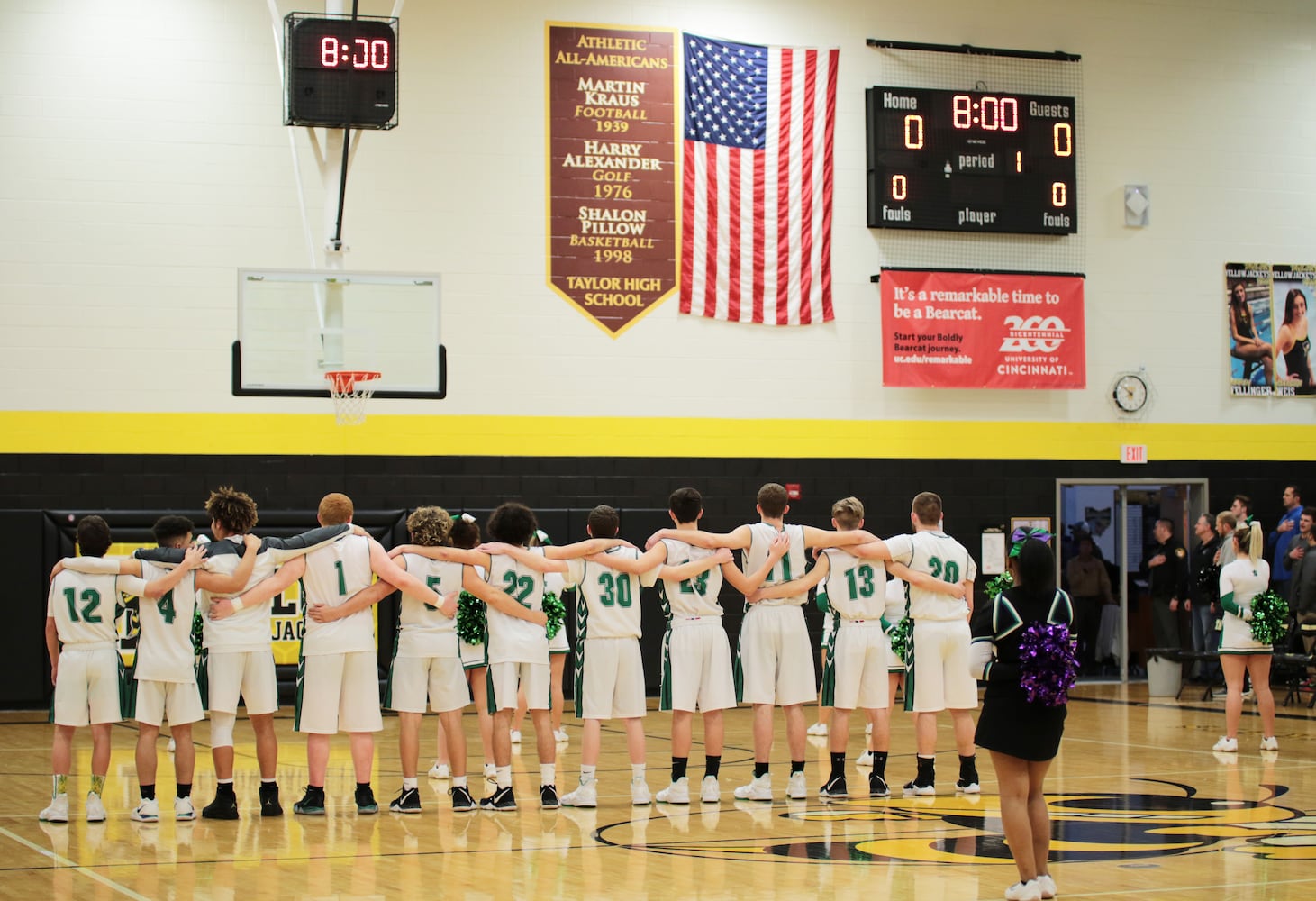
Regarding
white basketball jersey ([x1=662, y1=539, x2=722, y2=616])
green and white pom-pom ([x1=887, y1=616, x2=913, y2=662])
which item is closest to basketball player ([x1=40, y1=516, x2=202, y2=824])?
white basketball jersey ([x1=662, y1=539, x2=722, y2=616])

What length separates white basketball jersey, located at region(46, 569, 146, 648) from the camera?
877 centimetres

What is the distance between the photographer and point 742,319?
697 inches

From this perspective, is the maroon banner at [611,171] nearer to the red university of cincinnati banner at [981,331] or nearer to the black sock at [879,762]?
the red university of cincinnati banner at [981,331]

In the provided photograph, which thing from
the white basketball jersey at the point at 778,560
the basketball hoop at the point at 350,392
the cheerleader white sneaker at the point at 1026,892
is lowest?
the cheerleader white sneaker at the point at 1026,892

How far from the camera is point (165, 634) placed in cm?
880

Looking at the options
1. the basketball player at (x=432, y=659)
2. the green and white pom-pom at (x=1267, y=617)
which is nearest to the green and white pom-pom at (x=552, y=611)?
the basketball player at (x=432, y=659)

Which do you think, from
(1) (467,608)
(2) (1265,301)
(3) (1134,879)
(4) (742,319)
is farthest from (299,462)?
(2) (1265,301)

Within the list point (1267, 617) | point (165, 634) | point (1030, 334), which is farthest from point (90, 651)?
point (1030, 334)

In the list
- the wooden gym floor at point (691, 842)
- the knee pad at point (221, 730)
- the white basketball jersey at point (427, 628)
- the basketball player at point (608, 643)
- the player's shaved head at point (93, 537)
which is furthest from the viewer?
the white basketball jersey at point (427, 628)

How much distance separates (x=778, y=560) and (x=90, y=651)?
14.2 feet

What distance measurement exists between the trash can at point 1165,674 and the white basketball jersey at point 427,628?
10.9 meters

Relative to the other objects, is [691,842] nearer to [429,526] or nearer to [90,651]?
[429,526]

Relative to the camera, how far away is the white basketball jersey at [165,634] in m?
8.77

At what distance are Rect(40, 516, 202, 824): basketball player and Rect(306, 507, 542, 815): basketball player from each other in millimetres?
1390
